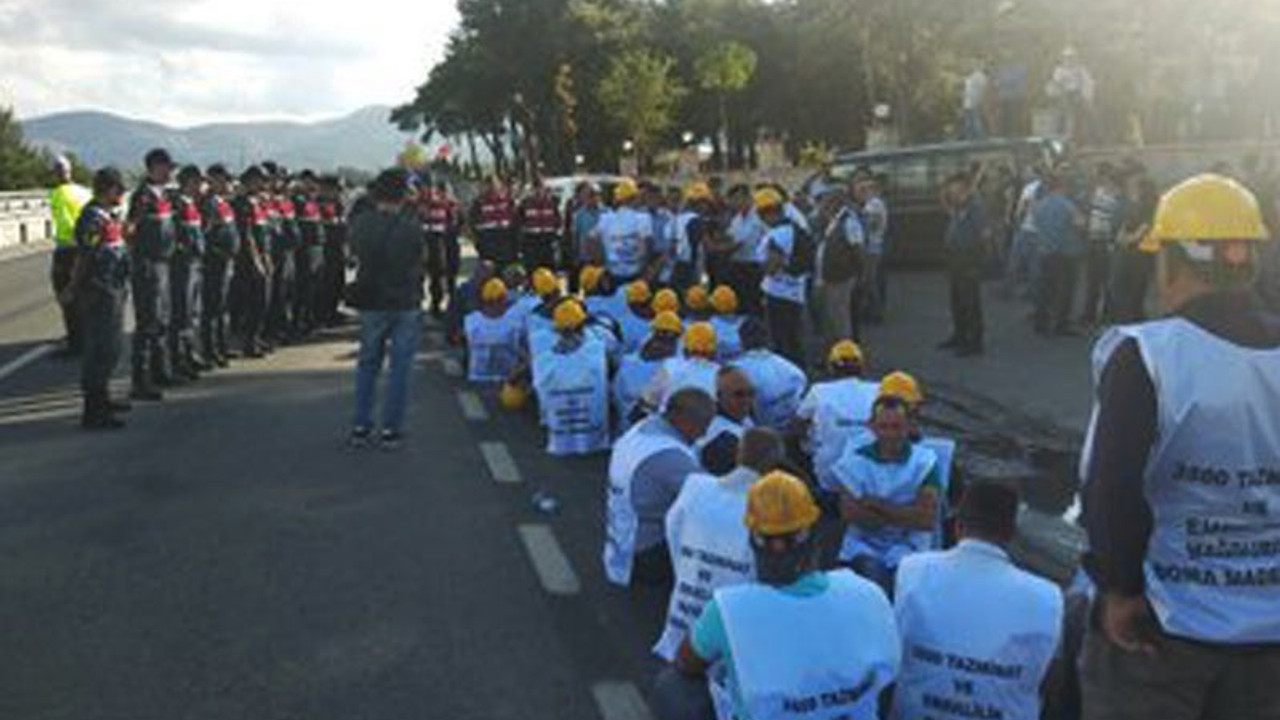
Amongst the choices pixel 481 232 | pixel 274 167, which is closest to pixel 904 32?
pixel 481 232

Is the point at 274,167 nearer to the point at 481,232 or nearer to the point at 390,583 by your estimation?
the point at 481,232

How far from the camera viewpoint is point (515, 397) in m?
12.5

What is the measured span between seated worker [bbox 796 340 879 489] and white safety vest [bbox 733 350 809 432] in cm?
101

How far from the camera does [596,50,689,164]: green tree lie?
173 feet

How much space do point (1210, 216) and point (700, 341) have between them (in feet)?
18.8

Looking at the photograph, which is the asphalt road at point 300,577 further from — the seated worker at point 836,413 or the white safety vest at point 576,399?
the seated worker at point 836,413

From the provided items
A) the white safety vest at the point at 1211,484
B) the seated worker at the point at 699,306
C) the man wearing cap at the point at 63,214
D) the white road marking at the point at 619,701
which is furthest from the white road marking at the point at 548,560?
the man wearing cap at the point at 63,214

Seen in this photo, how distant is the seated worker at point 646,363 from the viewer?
33.9 ft

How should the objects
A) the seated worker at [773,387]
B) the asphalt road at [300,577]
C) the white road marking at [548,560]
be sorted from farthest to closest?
the seated worker at [773,387], the white road marking at [548,560], the asphalt road at [300,577]

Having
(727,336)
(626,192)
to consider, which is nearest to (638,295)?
(727,336)

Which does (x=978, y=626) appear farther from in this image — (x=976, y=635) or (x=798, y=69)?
(x=798, y=69)

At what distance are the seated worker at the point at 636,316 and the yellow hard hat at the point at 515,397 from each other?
102 centimetres

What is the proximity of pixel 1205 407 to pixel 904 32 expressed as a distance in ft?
112

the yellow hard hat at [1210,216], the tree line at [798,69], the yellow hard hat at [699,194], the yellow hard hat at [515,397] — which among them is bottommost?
the yellow hard hat at [515,397]
